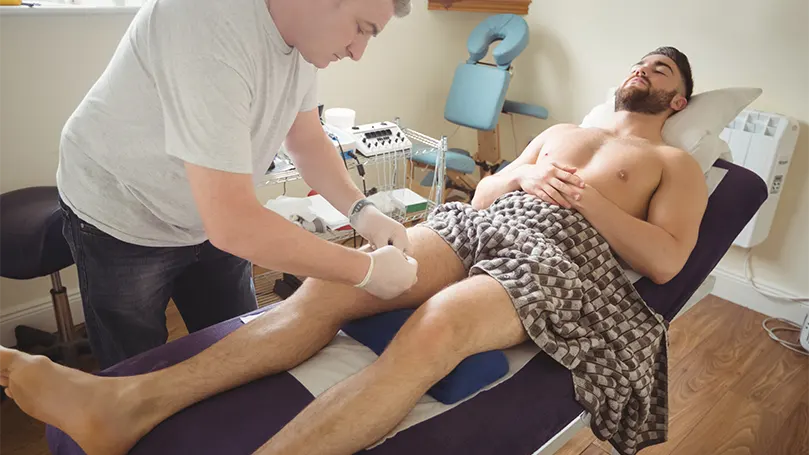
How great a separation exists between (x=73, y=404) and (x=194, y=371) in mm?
203

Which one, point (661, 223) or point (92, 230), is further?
point (661, 223)

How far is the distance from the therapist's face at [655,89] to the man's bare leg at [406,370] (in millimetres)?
975

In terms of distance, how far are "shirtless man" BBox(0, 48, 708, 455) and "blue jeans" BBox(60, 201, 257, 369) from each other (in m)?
0.20

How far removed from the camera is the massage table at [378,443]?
1.03 metres

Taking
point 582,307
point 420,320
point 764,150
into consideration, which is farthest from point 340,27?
point 764,150

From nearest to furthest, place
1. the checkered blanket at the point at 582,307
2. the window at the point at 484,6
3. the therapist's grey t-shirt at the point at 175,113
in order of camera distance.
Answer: the therapist's grey t-shirt at the point at 175,113 < the checkered blanket at the point at 582,307 < the window at the point at 484,6

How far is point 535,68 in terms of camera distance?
315 cm

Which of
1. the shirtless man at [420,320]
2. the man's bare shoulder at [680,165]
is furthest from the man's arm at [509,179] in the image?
the man's bare shoulder at [680,165]

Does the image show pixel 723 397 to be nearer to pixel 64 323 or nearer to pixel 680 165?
pixel 680 165

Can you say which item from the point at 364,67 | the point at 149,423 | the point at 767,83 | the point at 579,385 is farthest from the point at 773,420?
the point at 364,67

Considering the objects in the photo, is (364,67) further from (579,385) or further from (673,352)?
(579,385)

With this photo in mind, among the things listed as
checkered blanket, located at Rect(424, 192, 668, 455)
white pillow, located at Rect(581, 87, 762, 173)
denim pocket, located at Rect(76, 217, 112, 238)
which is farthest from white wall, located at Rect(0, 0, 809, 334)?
checkered blanket, located at Rect(424, 192, 668, 455)

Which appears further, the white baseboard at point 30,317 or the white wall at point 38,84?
the white baseboard at point 30,317

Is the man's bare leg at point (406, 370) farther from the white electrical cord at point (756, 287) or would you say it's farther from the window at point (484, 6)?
the window at point (484, 6)
